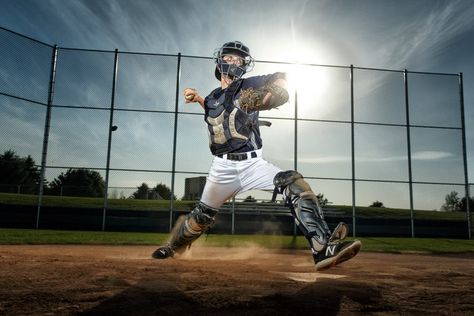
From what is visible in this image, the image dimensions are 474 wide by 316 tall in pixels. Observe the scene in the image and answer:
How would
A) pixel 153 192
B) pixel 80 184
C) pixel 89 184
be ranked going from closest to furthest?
pixel 153 192 < pixel 80 184 < pixel 89 184

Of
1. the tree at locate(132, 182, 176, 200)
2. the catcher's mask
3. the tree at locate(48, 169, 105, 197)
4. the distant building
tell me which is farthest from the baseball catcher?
the tree at locate(48, 169, 105, 197)

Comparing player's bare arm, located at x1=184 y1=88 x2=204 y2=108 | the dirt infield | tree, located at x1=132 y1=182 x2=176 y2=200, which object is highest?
player's bare arm, located at x1=184 y1=88 x2=204 y2=108

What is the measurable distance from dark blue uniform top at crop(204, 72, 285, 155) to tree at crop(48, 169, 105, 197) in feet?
33.4

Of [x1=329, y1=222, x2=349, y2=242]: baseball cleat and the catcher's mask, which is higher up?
the catcher's mask

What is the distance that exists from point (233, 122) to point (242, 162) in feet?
1.71

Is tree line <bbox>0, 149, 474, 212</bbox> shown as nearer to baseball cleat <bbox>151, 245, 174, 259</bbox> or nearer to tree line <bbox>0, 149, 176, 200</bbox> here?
tree line <bbox>0, 149, 176, 200</bbox>

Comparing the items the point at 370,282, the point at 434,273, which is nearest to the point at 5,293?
the point at 370,282

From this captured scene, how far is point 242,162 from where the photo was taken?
4.78 m

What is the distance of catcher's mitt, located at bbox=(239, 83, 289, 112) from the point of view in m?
4.39

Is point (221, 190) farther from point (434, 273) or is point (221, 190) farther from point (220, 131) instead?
point (434, 273)

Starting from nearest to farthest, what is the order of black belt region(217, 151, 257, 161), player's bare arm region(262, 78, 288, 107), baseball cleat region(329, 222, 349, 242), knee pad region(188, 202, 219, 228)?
1. baseball cleat region(329, 222, 349, 242)
2. player's bare arm region(262, 78, 288, 107)
3. black belt region(217, 151, 257, 161)
4. knee pad region(188, 202, 219, 228)

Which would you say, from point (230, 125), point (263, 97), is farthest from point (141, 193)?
point (263, 97)

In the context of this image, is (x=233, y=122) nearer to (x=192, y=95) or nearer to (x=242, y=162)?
(x=242, y=162)

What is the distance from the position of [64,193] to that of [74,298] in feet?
74.6
